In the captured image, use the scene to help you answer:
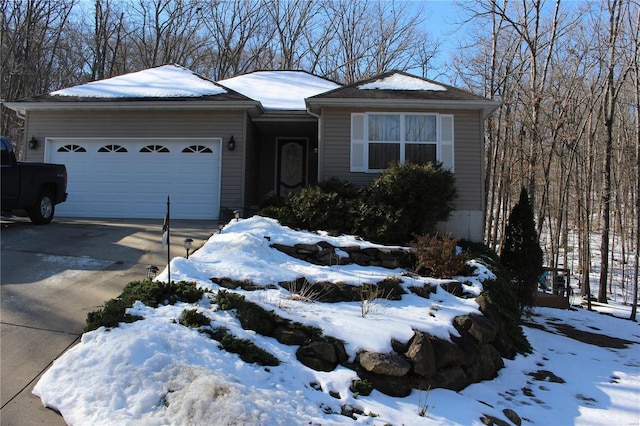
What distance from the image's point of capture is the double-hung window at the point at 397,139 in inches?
420

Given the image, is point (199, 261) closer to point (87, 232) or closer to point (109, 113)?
point (87, 232)

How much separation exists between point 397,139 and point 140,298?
767 cm

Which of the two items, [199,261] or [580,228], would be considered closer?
[199,261]

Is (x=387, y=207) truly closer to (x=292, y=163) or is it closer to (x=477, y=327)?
(x=477, y=327)

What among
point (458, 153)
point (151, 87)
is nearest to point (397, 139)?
point (458, 153)

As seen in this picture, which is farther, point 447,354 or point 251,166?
point 251,166

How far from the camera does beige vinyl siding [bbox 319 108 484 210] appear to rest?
10633 millimetres

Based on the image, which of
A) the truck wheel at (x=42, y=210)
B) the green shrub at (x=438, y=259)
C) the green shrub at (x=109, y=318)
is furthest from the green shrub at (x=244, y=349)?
the truck wheel at (x=42, y=210)

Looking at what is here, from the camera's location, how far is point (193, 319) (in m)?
4.39

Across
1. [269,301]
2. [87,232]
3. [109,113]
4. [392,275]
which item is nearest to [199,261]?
[269,301]

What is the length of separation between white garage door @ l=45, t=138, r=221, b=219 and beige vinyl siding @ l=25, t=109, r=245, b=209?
0.18 meters

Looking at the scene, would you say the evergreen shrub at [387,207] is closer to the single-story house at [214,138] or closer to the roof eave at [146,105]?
the single-story house at [214,138]

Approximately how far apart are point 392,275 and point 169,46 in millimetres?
23991

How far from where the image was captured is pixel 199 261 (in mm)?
6352
